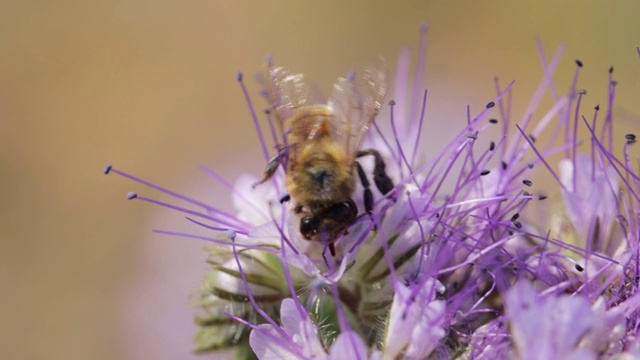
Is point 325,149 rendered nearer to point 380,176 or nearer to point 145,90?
point 380,176

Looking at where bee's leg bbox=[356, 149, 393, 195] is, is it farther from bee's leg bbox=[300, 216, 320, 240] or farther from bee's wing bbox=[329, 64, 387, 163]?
bee's leg bbox=[300, 216, 320, 240]

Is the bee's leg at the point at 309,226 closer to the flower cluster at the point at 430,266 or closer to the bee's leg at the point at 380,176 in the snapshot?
the flower cluster at the point at 430,266

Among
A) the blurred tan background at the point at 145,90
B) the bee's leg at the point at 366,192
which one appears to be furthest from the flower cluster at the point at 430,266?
the blurred tan background at the point at 145,90

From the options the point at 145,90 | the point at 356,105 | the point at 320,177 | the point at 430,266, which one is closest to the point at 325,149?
the point at 320,177

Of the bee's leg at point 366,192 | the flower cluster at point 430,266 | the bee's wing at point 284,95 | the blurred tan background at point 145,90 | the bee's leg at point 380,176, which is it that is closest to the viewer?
the flower cluster at point 430,266

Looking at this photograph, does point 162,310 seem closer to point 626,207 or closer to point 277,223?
point 277,223

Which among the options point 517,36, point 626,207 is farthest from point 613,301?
point 517,36
